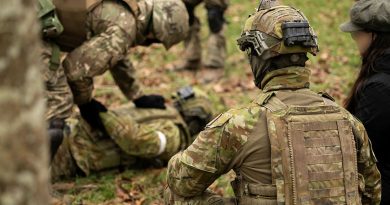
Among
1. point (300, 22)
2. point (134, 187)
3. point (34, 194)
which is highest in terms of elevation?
point (300, 22)

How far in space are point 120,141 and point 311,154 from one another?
2.71 m

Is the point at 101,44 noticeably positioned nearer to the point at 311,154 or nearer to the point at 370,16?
the point at 370,16

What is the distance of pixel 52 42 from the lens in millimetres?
4691

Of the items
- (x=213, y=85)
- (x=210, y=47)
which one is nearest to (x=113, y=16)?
(x=213, y=85)

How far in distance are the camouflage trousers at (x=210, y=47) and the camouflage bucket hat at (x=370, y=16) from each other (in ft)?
13.8

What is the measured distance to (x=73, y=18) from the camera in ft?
15.2

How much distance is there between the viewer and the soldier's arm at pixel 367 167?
304 centimetres

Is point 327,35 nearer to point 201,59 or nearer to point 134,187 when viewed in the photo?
point 201,59

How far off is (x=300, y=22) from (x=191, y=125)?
10.3 ft

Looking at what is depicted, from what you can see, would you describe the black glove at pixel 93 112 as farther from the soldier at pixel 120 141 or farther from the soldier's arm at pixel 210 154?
the soldier's arm at pixel 210 154

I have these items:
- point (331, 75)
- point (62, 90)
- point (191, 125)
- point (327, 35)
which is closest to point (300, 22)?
point (62, 90)

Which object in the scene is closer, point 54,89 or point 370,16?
point 370,16

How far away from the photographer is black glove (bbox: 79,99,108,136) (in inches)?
205

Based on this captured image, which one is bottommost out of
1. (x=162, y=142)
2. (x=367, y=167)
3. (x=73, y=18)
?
(x=162, y=142)
